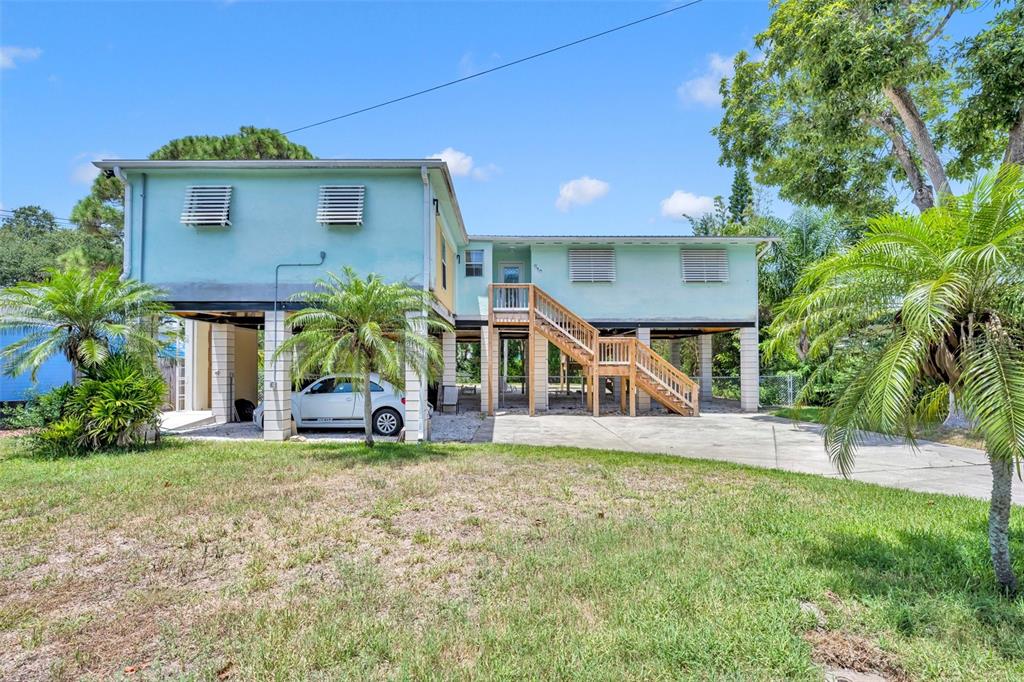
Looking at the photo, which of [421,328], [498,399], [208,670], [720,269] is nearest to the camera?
[208,670]

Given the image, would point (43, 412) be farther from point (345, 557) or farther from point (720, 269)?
point (720, 269)

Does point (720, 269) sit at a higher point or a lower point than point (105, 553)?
higher

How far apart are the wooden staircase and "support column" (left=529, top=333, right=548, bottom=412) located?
0.16 meters

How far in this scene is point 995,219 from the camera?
10.4ft

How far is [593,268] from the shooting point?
16875mm

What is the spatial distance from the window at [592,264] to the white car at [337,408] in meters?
8.10

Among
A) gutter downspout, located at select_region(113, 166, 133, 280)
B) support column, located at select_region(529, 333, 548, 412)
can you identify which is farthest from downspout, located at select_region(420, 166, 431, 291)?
gutter downspout, located at select_region(113, 166, 133, 280)

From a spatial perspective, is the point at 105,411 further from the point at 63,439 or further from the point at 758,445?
the point at 758,445

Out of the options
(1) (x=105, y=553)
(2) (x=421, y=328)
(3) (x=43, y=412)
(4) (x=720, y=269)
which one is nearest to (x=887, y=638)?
(1) (x=105, y=553)

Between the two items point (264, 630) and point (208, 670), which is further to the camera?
point (264, 630)

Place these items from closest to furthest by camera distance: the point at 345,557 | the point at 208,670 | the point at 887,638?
1. the point at 208,670
2. the point at 887,638
3. the point at 345,557

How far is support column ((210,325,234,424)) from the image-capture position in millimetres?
13406

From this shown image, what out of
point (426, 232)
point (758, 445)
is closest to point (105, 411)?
point (426, 232)

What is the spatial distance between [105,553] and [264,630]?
2283mm
